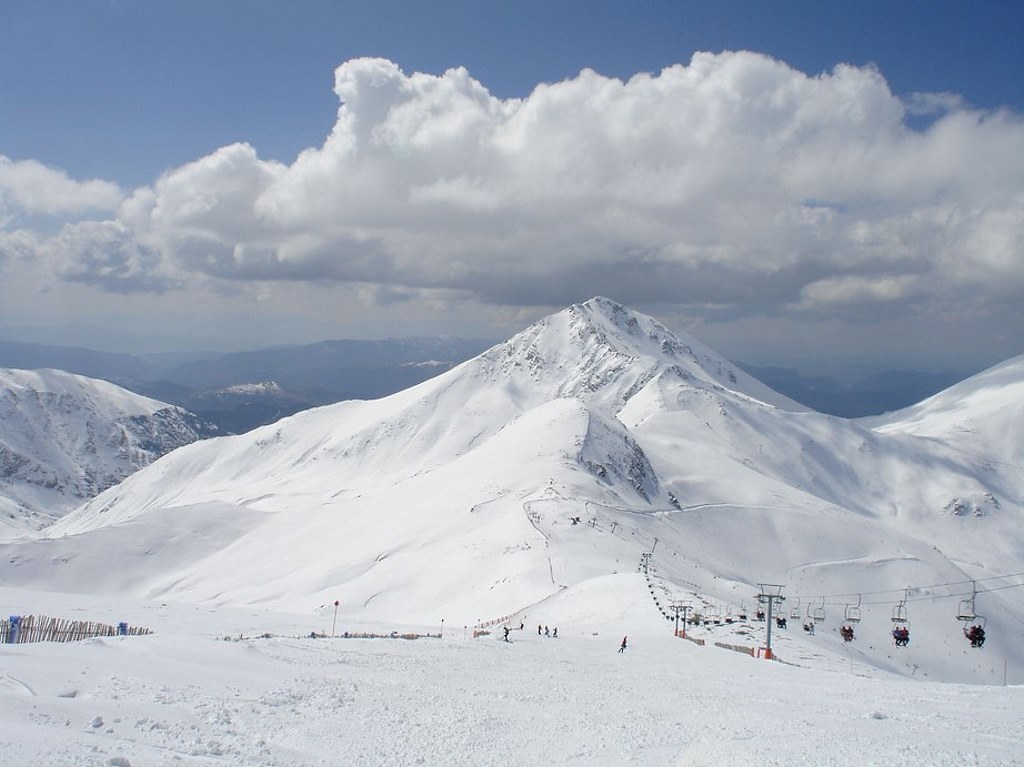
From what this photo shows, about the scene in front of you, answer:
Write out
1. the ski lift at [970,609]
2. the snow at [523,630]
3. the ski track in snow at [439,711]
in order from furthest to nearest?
1. the ski lift at [970,609]
2. the snow at [523,630]
3. the ski track in snow at [439,711]

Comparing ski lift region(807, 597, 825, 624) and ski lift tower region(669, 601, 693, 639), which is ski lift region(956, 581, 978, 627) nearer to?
ski lift region(807, 597, 825, 624)

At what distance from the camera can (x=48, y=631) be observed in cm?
3453

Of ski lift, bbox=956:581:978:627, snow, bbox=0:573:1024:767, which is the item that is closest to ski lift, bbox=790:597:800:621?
ski lift, bbox=956:581:978:627

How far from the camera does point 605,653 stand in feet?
123

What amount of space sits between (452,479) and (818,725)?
103048 mm

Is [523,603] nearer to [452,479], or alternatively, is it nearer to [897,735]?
[897,735]

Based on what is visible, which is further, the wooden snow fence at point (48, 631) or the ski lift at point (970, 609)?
the ski lift at point (970, 609)

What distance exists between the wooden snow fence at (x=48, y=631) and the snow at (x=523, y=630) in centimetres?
356

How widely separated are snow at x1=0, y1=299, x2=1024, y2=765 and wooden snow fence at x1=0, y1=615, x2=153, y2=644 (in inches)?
140

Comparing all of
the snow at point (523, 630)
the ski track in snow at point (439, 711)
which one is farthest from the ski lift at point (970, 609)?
the ski track in snow at point (439, 711)

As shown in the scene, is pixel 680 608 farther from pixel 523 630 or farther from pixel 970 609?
pixel 970 609

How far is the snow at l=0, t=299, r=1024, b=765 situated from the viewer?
765 inches

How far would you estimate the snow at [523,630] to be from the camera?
19.4 meters

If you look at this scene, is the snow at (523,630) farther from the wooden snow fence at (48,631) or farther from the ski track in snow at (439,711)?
the wooden snow fence at (48,631)
